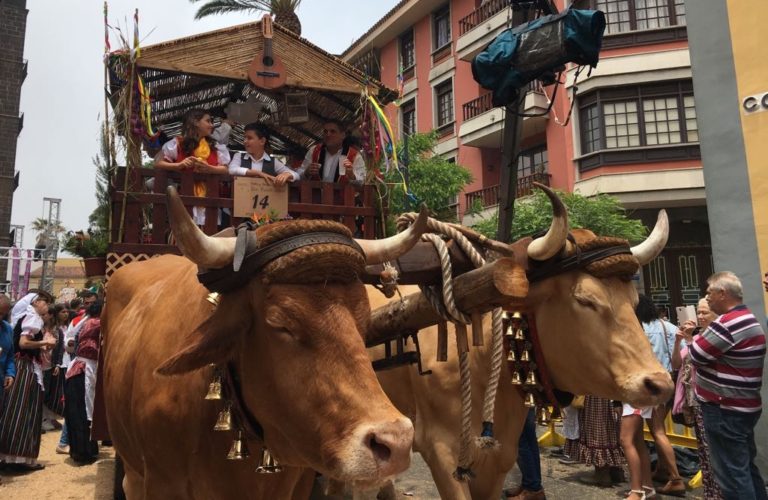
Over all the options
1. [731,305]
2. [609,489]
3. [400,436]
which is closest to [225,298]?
[400,436]

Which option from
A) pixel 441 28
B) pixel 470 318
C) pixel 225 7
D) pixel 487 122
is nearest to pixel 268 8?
pixel 225 7

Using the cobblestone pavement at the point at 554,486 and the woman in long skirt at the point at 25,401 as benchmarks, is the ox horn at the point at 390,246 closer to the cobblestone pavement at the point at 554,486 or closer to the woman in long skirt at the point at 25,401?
the cobblestone pavement at the point at 554,486

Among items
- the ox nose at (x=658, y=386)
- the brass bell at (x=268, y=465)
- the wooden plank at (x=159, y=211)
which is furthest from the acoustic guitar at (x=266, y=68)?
the ox nose at (x=658, y=386)

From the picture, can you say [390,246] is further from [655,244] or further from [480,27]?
[480,27]

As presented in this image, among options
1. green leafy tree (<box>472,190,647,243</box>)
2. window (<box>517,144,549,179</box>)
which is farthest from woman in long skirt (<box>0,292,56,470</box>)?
window (<box>517,144,549,179</box>)

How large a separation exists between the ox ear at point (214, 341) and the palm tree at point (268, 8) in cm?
918

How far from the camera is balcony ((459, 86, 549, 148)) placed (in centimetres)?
1955

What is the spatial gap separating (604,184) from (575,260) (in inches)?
614

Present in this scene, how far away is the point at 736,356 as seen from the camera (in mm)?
4832

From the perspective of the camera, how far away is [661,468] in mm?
6871

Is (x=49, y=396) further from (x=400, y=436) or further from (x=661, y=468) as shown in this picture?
(x=400, y=436)

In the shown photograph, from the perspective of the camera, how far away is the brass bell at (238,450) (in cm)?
211

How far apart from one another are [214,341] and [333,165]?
13.4ft

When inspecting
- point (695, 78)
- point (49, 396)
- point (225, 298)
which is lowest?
point (49, 396)
